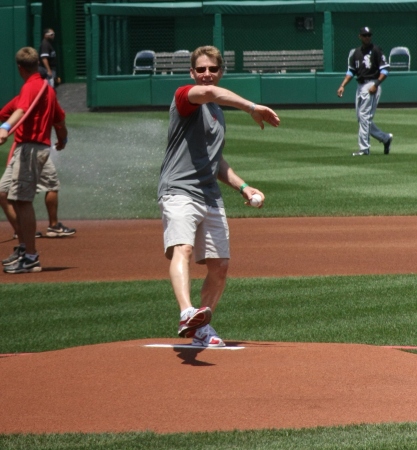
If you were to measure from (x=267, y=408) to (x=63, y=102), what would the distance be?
29.3m

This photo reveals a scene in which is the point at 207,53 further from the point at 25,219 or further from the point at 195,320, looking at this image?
the point at 25,219

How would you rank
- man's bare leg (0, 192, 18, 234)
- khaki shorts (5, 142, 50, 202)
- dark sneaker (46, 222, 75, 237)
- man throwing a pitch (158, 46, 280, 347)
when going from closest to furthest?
man throwing a pitch (158, 46, 280, 347)
khaki shorts (5, 142, 50, 202)
man's bare leg (0, 192, 18, 234)
dark sneaker (46, 222, 75, 237)

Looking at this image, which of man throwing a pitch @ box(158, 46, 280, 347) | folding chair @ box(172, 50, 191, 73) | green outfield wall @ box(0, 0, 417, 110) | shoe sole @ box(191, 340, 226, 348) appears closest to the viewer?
man throwing a pitch @ box(158, 46, 280, 347)

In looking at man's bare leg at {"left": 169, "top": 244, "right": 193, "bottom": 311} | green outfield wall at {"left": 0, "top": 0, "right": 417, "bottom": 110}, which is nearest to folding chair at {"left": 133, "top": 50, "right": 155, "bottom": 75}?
green outfield wall at {"left": 0, "top": 0, "right": 417, "bottom": 110}

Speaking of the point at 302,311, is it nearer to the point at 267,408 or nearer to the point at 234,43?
the point at 267,408

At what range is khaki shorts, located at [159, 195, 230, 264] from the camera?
6441 mm

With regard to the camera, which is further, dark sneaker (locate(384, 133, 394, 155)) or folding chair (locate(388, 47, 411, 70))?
folding chair (locate(388, 47, 411, 70))

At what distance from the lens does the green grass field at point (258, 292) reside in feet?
16.6

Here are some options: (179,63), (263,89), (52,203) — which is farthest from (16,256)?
(179,63)

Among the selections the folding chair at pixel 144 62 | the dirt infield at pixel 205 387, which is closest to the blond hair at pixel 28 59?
the dirt infield at pixel 205 387

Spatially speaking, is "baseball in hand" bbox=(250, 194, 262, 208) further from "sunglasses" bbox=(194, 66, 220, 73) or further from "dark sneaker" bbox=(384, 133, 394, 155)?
"dark sneaker" bbox=(384, 133, 394, 155)

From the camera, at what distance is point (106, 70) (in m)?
32.3

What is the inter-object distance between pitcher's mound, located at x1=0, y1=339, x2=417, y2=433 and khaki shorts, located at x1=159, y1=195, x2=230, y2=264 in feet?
2.09

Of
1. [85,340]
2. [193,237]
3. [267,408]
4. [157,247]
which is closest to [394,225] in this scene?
[157,247]
